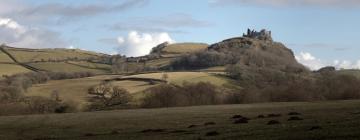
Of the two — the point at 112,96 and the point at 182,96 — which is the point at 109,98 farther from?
the point at 182,96

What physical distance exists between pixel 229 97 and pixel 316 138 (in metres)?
108

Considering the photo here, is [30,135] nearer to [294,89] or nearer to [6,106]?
[6,106]

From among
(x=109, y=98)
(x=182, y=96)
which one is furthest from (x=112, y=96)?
(x=182, y=96)

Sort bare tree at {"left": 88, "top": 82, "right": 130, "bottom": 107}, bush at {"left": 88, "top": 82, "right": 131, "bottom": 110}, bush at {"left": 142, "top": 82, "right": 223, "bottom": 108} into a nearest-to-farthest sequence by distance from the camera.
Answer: bush at {"left": 142, "top": 82, "right": 223, "bottom": 108}, bush at {"left": 88, "top": 82, "right": 131, "bottom": 110}, bare tree at {"left": 88, "top": 82, "right": 130, "bottom": 107}

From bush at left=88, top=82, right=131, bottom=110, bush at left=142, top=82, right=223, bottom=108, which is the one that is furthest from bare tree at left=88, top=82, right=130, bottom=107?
bush at left=142, top=82, right=223, bottom=108

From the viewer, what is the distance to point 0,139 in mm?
50625

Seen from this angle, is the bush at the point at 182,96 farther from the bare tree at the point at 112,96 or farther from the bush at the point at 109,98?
the bush at the point at 109,98

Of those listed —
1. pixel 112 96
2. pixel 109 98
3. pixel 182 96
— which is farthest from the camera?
pixel 109 98

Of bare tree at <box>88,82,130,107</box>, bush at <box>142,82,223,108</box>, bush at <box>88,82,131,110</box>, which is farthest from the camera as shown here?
bare tree at <box>88,82,130,107</box>

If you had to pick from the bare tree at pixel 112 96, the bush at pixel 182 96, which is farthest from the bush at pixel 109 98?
the bush at pixel 182 96

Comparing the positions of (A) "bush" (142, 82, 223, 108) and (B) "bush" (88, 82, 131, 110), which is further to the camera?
(B) "bush" (88, 82, 131, 110)

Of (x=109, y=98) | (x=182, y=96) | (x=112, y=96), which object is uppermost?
(x=112, y=96)

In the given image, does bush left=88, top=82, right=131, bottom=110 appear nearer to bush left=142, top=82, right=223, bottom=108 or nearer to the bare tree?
the bare tree

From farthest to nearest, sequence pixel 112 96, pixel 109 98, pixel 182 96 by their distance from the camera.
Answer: pixel 109 98
pixel 112 96
pixel 182 96
